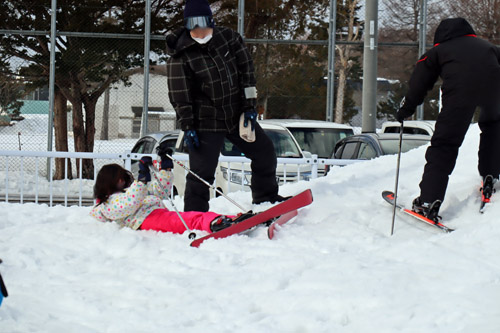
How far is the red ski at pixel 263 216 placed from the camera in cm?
539

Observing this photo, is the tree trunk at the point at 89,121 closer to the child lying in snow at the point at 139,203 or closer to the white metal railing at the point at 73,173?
the white metal railing at the point at 73,173

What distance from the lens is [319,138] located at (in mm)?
13125

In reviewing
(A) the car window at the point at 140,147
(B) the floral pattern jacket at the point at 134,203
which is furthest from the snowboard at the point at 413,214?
(A) the car window at the point at 140,147

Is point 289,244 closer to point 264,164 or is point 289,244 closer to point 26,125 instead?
point 264,164

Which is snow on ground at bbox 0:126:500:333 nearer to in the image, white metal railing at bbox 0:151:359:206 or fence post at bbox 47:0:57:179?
white metal railing at bbox 0:151:359:206

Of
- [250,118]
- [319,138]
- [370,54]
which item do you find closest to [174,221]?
[250,118]

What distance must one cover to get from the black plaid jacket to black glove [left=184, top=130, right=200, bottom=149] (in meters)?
0.05

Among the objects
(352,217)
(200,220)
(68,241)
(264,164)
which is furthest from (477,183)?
(68,241)

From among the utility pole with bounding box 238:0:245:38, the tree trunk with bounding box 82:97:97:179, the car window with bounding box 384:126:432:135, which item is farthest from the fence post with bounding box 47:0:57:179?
the car window with bounding box 384:126:432:135

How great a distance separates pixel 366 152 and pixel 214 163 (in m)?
4.86

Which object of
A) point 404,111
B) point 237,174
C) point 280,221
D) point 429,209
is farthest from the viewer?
point 237,174

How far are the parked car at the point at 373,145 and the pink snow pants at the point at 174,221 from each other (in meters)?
5.14

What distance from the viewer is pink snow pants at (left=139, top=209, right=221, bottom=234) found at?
5.82 m

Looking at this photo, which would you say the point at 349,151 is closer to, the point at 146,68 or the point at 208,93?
the point at 208,93
